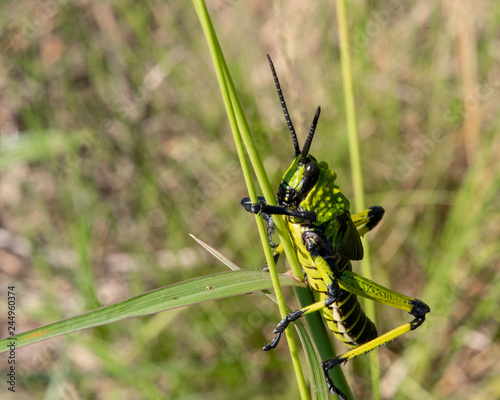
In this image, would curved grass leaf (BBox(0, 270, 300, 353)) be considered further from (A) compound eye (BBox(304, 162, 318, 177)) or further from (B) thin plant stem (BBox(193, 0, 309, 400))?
(A) compound eye (BBox(304, 162, 318, 177))

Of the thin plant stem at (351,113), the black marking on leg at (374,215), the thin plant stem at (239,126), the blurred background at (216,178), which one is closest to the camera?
the thin plant stem at (239,126)

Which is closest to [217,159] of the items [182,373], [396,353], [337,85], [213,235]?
[213,235]

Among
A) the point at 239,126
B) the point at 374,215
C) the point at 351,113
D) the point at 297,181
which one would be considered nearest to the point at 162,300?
the point at 239,126

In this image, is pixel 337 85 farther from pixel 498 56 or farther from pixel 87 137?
pixel 87 137

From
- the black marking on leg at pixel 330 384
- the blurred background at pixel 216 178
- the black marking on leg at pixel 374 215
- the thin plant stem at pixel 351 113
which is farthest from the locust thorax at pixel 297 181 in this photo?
the blurred background at pixel 216 178

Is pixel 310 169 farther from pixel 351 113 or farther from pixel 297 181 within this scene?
pixel 351 113

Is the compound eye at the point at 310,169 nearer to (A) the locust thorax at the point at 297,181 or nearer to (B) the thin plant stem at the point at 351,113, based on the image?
(A) the locust thorax at the point at 297,181
